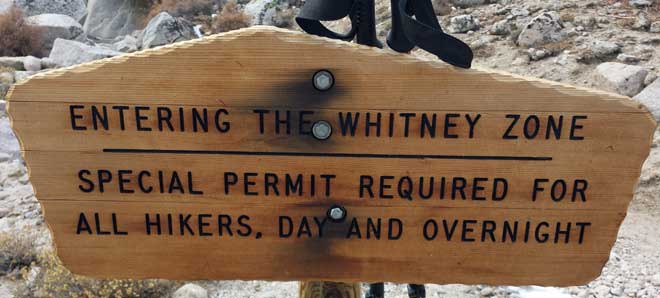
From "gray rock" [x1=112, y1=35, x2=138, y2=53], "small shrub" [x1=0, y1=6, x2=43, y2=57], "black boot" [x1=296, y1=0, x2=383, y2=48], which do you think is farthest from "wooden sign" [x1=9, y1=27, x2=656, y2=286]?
"small shrub" [x1=0, y1=6, x2=43, y2=57]

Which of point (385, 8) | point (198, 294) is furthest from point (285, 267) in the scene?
point (385, 8)

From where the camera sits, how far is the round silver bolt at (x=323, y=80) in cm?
116

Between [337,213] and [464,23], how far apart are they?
686 cm

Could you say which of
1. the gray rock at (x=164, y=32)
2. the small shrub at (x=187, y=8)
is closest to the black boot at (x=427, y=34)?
the gray rock at (x=164, y=32)

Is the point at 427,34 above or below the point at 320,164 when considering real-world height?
above

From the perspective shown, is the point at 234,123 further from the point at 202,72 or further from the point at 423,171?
the point at 423,171

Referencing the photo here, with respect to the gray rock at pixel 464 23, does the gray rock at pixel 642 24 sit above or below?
above

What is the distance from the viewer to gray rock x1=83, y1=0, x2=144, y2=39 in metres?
13.8

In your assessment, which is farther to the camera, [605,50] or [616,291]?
[605,50]

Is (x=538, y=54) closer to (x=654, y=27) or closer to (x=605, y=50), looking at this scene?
(x=605, y=50)

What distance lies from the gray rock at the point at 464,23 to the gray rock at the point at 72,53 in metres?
5.69

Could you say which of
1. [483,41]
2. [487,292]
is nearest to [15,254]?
[487,292]

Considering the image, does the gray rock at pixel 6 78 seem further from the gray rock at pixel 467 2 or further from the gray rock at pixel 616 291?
the gray rock at pixel 616 291

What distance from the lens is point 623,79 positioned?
16.9 feet
